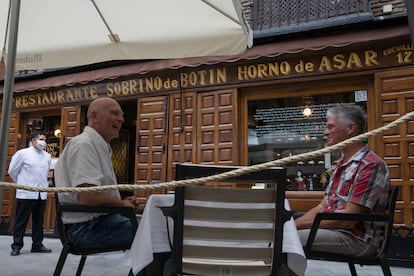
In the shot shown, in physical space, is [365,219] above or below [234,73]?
below

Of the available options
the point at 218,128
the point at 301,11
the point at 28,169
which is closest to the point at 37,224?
the point at 28,169

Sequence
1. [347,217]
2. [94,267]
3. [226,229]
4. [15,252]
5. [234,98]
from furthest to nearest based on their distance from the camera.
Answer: [234,98] < [15,252] < [94,267] < [347,217] < [226,229]

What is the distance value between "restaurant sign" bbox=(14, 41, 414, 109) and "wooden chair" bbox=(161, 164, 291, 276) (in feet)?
17.1

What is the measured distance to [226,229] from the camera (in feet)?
7.07

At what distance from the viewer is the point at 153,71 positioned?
7.97 meters

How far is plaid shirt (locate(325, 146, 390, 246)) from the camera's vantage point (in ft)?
9.30

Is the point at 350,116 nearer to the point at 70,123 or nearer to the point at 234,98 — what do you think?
the point at 234,98

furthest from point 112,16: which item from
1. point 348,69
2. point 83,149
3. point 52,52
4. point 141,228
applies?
point 348,69

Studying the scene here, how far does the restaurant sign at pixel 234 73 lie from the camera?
21.1ft

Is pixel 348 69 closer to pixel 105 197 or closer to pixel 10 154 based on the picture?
pixel 105 197

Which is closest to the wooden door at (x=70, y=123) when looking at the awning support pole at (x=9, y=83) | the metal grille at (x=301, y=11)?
the metal grille at (x=301, y=11)

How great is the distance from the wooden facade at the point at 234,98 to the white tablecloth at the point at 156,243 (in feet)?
14.4

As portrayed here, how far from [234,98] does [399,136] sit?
9.79 feet

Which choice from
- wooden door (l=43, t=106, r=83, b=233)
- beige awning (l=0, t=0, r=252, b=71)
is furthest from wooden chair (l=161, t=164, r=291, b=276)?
wooden door (l=43, t=106, r=83, b=233)
